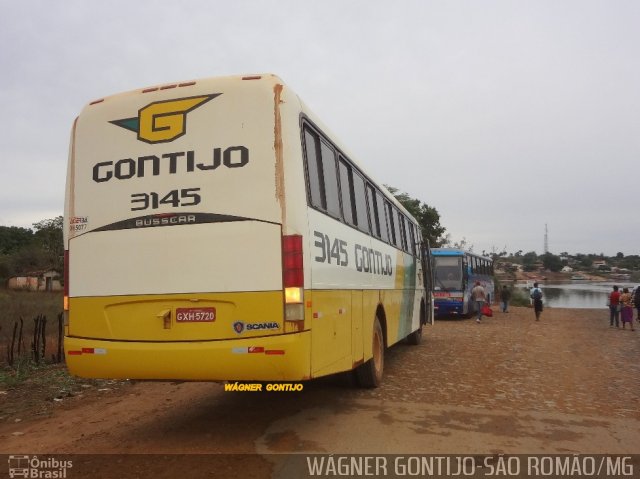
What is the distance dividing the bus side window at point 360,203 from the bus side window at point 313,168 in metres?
1.82

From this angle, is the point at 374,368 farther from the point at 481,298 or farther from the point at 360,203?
the point at 481,298

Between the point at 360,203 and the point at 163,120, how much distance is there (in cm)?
337

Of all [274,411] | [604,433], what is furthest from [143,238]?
[604,433]

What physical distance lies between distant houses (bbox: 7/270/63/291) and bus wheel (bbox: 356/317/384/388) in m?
49.5

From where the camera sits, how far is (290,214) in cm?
510

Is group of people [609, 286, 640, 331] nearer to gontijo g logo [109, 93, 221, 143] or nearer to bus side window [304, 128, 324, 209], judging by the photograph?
bus side window [304, 128, 324, 209]

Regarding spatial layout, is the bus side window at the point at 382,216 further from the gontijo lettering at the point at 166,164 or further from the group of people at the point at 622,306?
the group of people at the point at 622,306

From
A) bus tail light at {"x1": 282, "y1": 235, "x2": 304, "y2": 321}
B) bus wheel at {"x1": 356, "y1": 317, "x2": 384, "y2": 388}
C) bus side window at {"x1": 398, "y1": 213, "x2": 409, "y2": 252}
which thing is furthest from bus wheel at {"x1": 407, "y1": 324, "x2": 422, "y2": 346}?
bus tail light at {"x1": 282, "y1": 235, "x2": 304, "y2": 321}

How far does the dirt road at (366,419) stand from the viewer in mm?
5316

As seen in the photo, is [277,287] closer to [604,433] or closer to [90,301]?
[90,301]

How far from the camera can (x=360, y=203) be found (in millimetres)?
7973

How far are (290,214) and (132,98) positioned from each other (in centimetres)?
224

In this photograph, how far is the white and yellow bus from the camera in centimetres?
504

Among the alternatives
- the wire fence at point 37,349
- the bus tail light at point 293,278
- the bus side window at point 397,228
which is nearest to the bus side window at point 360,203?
the bus side window at point 397,228
